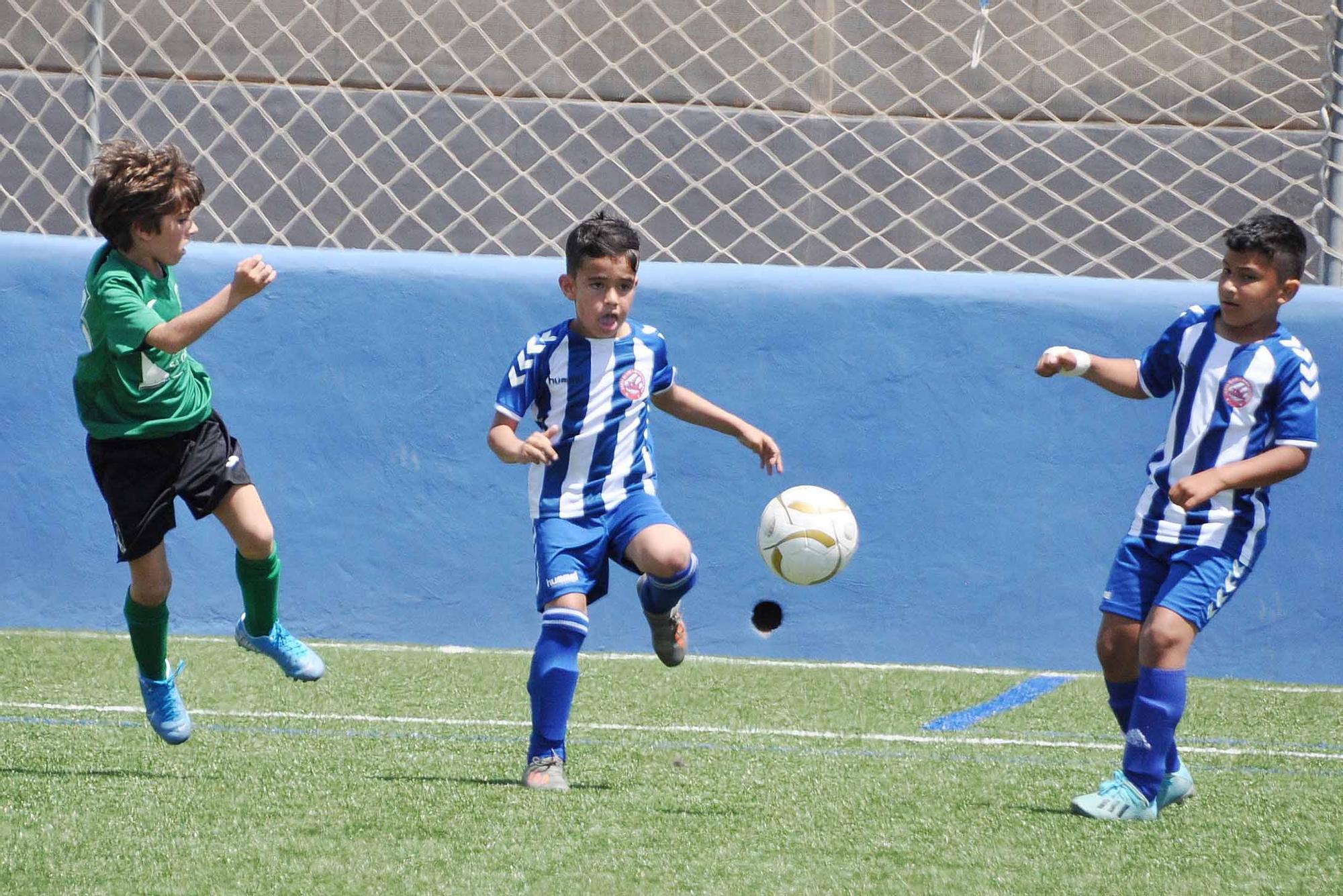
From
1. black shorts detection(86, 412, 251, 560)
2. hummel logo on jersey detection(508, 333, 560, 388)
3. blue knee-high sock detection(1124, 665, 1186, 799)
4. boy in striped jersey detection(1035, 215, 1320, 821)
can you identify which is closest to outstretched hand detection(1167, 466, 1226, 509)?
boy in striped jersey detection(1035, 215, 1320, 821)

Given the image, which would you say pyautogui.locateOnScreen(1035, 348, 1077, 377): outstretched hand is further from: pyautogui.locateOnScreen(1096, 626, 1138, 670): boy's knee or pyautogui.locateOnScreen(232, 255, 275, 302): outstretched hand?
pyautogui.locateOnScreen(232, 255, 275, 302): outstretched hand

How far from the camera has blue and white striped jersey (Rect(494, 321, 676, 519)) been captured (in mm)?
3947

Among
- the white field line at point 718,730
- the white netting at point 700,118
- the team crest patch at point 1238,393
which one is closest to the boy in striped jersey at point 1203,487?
the team crest patch at point 1238,393

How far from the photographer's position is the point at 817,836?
3229 millimetres

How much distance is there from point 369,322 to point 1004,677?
254 centimetres

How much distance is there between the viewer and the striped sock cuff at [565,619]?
3732mm

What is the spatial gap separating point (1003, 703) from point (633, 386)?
1780 millimetres

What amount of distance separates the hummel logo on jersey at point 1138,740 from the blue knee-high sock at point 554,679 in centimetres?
123

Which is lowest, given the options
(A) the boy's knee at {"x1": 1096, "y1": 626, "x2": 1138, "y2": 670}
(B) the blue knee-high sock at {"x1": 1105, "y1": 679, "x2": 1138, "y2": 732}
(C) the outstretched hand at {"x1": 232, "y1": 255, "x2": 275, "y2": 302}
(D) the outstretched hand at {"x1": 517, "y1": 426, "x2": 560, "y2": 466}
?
(B) the blue knee-high sock at {"x1": 1105, "y1": 679, "x2": 1138, "y2": 732}

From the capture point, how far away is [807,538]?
416cm

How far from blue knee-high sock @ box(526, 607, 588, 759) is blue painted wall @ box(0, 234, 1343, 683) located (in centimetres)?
202

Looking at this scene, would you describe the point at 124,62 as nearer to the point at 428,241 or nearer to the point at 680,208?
the point at 428,241

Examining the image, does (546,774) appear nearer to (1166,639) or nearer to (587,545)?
(587,545)

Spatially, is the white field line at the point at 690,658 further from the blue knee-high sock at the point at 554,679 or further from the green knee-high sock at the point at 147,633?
the blue knee-high sock at the point at 554,679
